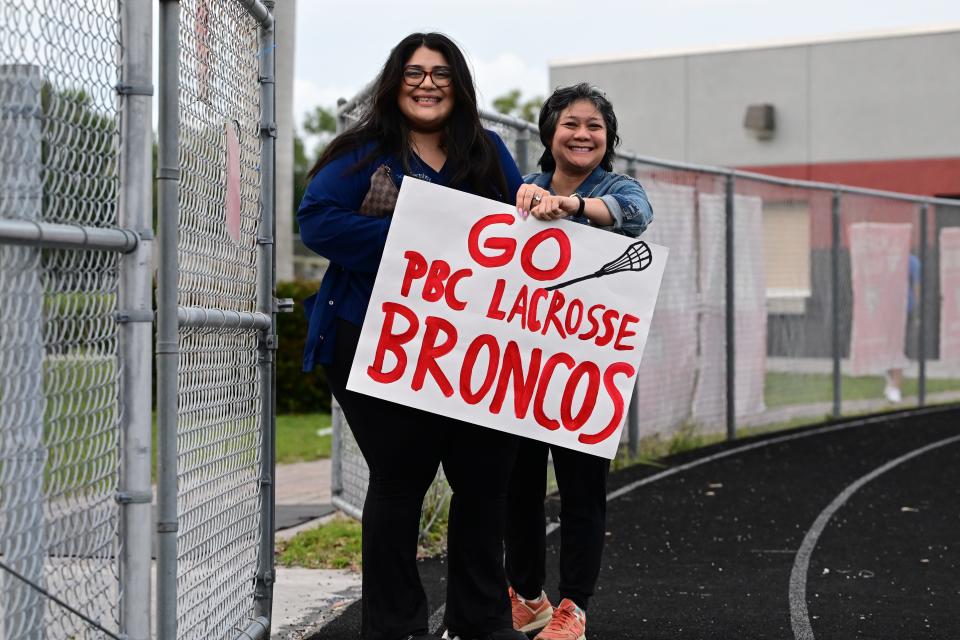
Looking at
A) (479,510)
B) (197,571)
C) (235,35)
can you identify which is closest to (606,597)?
(479,510)

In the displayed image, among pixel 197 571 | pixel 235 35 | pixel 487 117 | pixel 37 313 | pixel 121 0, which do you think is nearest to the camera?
pixel 37 313

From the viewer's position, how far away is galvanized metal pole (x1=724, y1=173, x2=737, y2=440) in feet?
40.4

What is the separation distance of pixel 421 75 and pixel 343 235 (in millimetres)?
545

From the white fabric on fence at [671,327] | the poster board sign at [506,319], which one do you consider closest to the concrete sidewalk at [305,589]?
the poster board sign at [506,319]

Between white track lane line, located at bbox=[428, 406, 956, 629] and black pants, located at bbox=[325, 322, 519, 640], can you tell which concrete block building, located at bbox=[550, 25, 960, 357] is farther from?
black pants, located at bbox=[325, 322, 519, 640]

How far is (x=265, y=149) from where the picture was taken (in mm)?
4965

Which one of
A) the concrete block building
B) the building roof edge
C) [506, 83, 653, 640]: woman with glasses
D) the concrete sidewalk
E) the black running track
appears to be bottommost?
the concrete sidewalk

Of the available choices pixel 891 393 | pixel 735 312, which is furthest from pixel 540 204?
pixel 891 393

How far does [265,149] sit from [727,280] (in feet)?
25.9

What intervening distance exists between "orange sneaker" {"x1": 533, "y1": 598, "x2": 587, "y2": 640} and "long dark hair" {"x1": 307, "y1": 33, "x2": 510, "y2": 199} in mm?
1520

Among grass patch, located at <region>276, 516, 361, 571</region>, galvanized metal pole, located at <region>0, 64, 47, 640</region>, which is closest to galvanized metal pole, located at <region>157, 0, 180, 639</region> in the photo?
galvanized metal pole, located at <region>0, 64, 47, 640</region>

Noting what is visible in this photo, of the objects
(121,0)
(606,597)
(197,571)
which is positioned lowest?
(606,597)

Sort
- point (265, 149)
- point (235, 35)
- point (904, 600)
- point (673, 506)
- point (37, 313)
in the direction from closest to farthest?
point (37, 313) → point (235, 35) → point (265, 149) → point (904, 600) → point (673, 506)

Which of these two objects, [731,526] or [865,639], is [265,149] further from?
[731,526]
